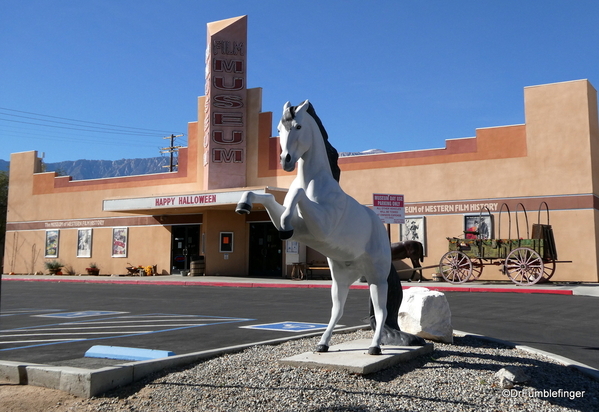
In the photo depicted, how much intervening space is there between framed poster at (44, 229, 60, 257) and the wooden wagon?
70.9 feet

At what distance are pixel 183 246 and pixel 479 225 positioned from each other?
13.8 meters

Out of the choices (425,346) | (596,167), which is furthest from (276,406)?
(596,167)

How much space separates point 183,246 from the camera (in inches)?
1053

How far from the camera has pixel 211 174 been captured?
24.9 metres

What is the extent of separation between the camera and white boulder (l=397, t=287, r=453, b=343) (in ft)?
23.2

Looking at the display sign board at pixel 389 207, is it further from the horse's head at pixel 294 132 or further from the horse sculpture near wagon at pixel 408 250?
the horse's head at pixel 294 132

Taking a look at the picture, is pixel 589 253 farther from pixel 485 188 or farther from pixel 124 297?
pixel 124 297

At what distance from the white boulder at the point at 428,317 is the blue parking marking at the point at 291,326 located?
1.84 meters

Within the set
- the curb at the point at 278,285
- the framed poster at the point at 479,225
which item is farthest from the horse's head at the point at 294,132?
the framed poster at the point at 479,225

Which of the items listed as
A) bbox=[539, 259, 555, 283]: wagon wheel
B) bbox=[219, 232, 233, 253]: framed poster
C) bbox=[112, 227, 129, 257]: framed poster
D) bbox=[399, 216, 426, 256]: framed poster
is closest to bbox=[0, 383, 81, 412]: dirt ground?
bbox=[539, 259, 555, 283]: wagon wheel

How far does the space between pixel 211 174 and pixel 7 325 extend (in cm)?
1547

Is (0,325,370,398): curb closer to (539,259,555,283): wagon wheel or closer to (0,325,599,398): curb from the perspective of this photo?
(0,325,599,398): curb

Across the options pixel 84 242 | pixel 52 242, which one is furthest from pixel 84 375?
pixel 52 242

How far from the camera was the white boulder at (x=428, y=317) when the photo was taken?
23.2 ft
